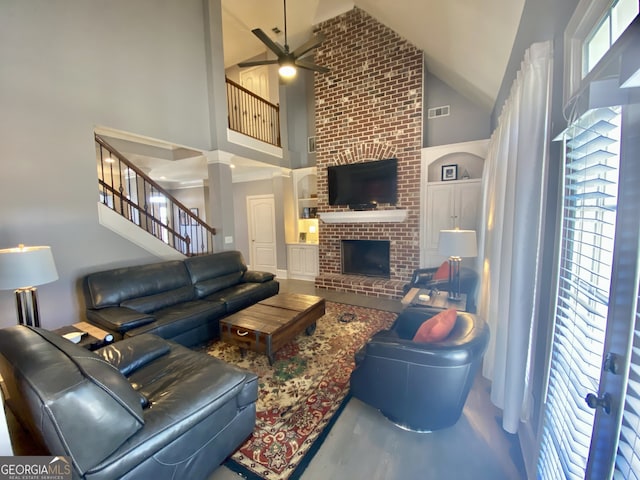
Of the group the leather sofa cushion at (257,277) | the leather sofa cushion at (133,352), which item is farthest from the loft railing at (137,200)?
the leather sofa cushion at (133,352)

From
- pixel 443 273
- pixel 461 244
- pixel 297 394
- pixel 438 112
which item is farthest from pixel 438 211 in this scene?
pixel 297 394

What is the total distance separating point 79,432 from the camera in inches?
42.3

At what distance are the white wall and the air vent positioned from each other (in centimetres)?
439

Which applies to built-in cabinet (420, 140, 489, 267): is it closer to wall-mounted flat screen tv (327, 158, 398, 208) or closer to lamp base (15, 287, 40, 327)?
wall-mounted flat screen tv (327, 158, 398, 208)

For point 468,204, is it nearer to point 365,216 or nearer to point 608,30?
point 365,216

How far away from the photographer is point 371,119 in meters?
5.08

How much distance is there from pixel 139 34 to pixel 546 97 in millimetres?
4773

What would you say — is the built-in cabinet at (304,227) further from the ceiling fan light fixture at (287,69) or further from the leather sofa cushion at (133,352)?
the leather sofa cushion at (133,352)

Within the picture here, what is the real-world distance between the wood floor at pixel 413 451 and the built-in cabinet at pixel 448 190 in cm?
307

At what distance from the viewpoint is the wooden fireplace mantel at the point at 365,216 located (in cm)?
492

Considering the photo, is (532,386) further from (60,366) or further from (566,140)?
(60,366)

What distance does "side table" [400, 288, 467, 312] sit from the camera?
2.88 m

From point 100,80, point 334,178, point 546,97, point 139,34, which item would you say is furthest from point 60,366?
point 334,178

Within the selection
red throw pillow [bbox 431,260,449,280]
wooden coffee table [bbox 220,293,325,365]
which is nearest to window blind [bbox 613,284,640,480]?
wooden coffee table [bbox 220,293,325,365]
